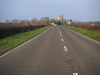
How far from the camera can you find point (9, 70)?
662 cm

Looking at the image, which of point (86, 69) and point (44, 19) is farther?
point (44, 19)

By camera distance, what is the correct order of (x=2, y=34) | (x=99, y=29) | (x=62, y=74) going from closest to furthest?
(x=62, y=74), (x=2, y=34), (x=99, y=29)

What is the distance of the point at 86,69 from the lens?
6637mm

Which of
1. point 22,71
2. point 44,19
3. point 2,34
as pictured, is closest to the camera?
point 22,71

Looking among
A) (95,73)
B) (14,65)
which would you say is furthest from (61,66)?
(14,65)

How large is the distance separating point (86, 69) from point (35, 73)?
2.18m

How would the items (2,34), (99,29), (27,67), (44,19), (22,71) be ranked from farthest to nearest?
(44,19), (99,29), (2,34), (27,67), (22,71)

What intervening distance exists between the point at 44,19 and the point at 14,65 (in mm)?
186869

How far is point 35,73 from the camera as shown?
618 centimetres

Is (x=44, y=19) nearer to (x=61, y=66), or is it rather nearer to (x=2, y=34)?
(x=2, y=34)

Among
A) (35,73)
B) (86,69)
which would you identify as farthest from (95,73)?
(35,73)

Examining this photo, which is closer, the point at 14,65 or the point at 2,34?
the point at 14,65

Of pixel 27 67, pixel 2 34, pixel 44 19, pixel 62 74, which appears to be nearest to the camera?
pixel 62 74

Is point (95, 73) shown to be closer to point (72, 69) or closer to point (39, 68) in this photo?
point (72, 69)
